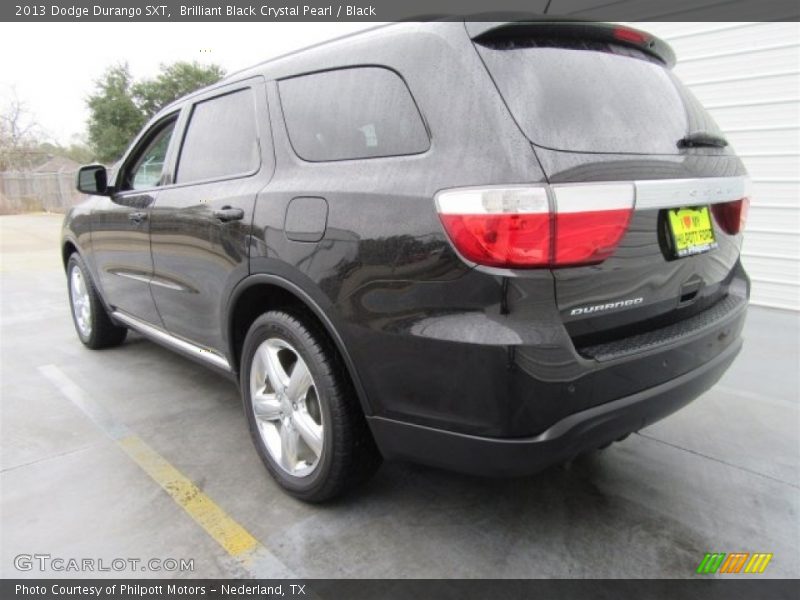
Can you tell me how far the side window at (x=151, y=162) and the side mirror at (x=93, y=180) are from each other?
0.19m

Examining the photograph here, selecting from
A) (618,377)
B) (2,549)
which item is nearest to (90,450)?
(2,549)

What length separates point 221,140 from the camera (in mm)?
2801

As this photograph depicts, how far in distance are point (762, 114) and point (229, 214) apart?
5456 mm

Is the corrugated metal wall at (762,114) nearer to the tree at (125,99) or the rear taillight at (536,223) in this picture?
the rear taillight at (536,223)

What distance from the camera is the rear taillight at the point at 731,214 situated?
6.55 ft

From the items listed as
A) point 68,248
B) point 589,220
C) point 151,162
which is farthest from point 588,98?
point 68,248

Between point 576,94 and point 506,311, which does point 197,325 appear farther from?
point 576,94

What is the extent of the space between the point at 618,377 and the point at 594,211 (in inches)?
20.1

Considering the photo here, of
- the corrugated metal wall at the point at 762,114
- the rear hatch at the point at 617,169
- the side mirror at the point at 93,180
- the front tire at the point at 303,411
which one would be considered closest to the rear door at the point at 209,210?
the front tire at the point at 303,411

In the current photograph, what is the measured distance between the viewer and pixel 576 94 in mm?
1747

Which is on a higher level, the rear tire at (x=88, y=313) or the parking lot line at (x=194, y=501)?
the rear tire at (x=88, y=313)

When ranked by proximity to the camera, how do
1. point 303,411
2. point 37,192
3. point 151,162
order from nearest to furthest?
point 303,411 < point 151,162 < point 37,192

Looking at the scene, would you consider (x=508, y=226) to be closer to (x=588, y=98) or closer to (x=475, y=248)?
(x=475, y=248)

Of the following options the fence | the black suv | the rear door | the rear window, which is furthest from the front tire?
the fence
